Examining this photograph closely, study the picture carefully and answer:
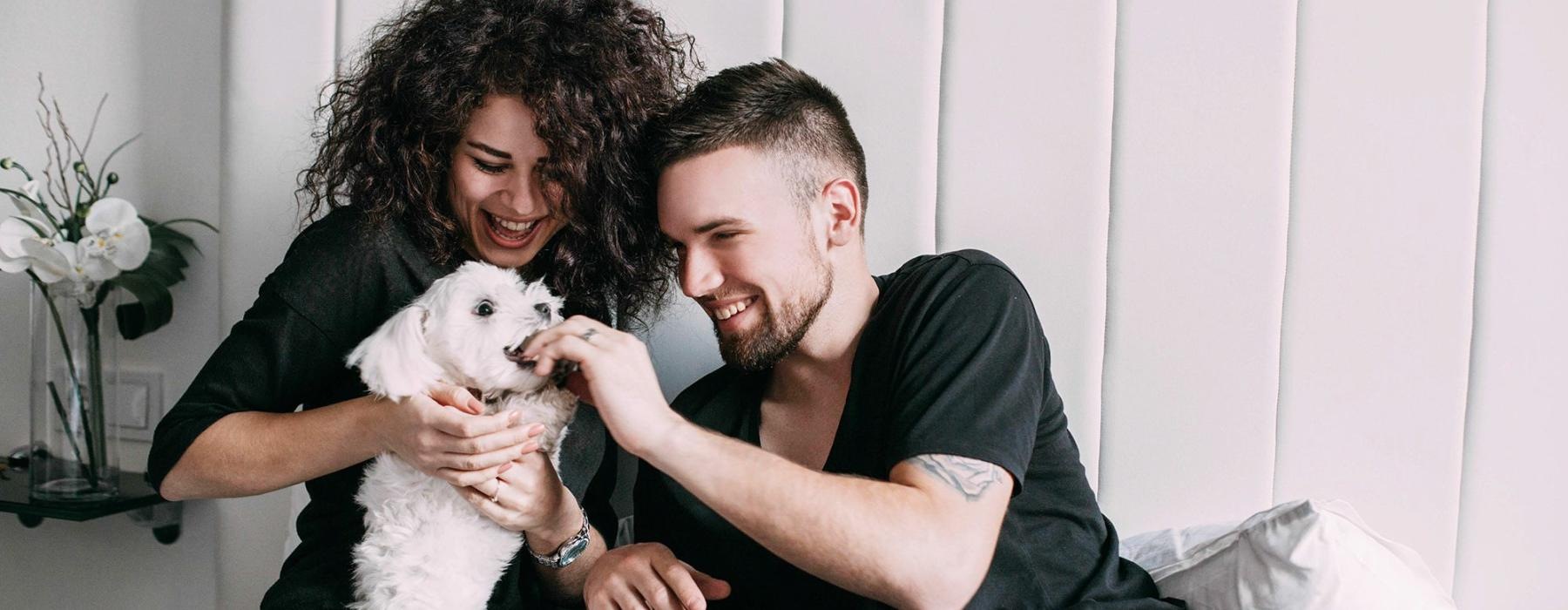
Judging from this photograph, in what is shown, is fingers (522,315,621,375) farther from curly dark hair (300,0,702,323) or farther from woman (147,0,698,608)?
curly dark hair (300,0,702,323)

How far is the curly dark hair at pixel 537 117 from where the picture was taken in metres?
1.33

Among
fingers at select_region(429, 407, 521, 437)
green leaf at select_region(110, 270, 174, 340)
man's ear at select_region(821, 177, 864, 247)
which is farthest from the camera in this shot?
green leaf at select_region(110, 270, 174, 340)

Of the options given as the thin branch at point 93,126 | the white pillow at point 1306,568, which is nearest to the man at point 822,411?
the white pillow at point 1306,568

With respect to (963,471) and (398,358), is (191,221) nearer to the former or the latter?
(398,358)

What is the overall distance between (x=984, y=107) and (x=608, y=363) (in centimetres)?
92

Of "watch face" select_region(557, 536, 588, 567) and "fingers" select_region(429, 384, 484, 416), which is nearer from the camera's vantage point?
"fingers" select_region(429, 384, 484, 416)

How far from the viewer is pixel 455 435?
3.33 ft

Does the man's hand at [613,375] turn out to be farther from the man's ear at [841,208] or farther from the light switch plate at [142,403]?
the light switch plate at [142,403]

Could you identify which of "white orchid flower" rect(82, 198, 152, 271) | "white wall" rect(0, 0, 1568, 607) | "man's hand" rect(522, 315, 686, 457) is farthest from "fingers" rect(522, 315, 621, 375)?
"white orchid flower" rect(82, 198, 152, 271)

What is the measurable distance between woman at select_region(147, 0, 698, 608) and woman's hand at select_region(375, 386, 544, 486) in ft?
0.17

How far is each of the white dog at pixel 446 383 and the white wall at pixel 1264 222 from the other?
79 cm

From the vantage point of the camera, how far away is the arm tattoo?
3.61 feet

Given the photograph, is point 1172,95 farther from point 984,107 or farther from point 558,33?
point 558,33

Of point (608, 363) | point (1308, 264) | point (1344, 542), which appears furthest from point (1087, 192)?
point (608, 363)
